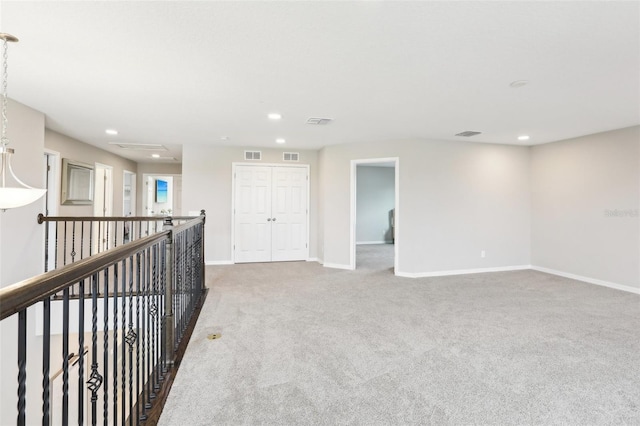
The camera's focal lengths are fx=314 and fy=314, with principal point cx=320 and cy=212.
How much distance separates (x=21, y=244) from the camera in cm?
371

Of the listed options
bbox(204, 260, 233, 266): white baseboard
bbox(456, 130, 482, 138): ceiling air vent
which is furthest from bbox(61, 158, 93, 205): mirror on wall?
bbox(456, 130, 482, 138): ceiling air vent

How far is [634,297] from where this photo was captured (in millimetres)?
4297

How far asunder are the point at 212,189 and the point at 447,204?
14.7ft

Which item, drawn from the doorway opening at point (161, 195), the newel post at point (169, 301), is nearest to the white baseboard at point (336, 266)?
the newel post at point (169, 301)

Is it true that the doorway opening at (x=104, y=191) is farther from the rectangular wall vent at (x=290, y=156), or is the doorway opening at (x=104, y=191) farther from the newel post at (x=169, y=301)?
the newel post at (x=169, y=301)

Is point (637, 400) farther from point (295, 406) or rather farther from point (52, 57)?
point (52, 57)

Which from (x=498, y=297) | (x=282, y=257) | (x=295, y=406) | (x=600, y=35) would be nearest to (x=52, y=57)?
(x=295, y=406)

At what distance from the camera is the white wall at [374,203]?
31.9ft

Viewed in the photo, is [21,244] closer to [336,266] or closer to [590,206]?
[336,266]

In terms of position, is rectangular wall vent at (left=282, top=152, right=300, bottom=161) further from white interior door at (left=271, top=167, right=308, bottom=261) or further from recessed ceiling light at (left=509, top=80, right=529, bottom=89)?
recessed ceiling light at (left=509, top=80, right=529, bottom=89)

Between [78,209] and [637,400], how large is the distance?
25.2ft

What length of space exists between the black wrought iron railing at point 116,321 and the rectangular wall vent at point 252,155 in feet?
8.65

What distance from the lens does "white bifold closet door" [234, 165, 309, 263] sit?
21.0 feet

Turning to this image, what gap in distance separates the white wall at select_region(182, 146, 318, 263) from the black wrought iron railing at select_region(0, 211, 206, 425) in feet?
6.89
